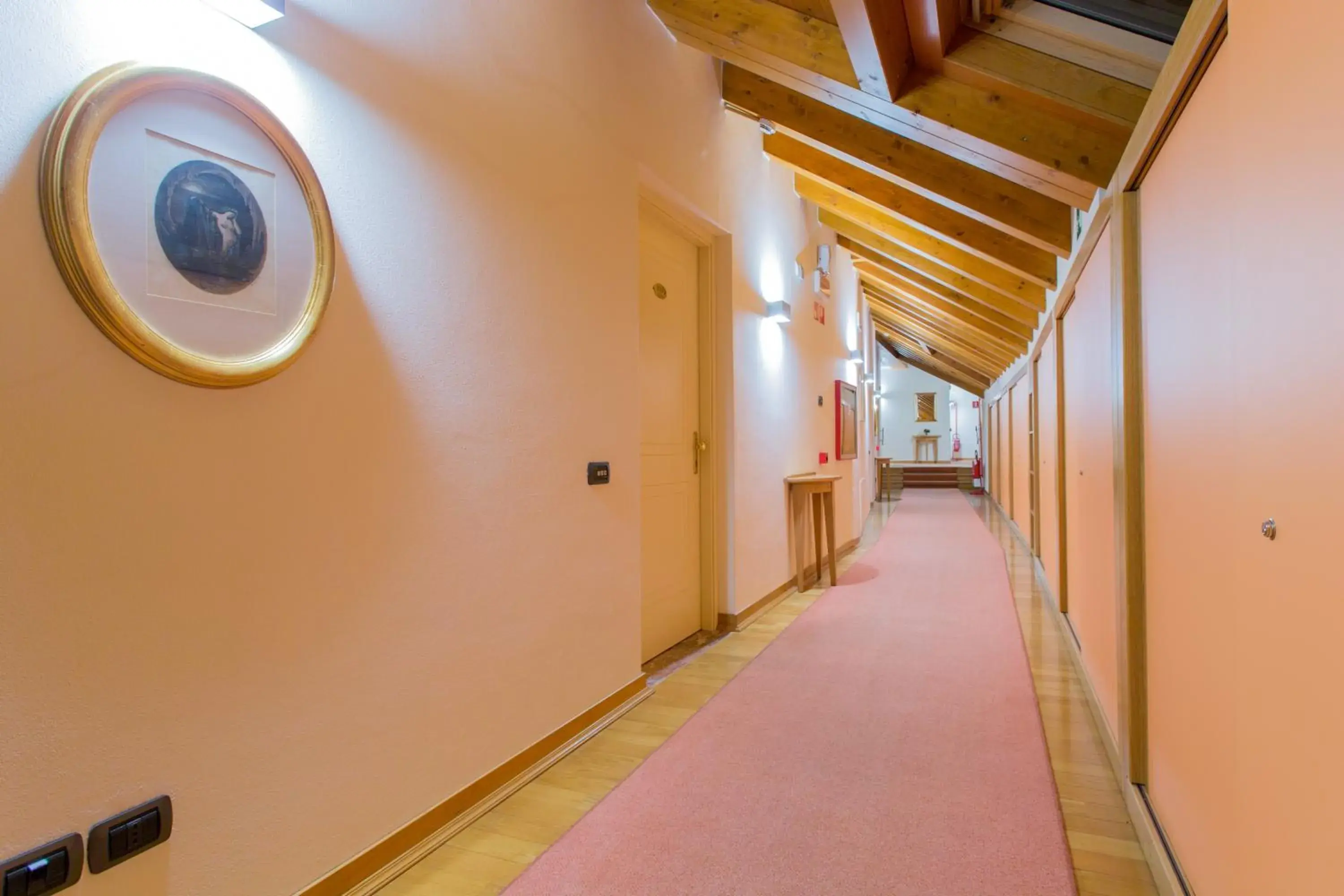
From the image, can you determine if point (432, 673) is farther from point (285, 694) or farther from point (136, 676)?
point (136, 676)

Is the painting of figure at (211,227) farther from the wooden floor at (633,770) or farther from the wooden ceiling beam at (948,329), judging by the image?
the wooden ceiling beam at (948,329)

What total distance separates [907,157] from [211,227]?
131 inches

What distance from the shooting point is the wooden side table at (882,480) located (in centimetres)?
1374

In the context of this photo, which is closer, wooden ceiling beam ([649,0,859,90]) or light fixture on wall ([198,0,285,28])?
light fixture on wall ([198,0,285,28])

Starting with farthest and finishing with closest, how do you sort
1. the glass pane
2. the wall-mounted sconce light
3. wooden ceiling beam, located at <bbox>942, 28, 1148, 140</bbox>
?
the wall-mounted sconce light → wooden ceiling beam, located at <bbox>942, 28, 1148, 140</bbox> → the glass pane

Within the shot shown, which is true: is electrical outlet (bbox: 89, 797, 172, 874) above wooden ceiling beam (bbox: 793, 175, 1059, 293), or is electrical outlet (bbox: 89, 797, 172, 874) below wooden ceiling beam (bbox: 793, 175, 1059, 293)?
below

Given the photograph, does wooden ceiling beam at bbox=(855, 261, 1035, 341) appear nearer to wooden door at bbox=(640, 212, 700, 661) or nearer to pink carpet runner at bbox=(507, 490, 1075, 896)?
wooden door at bbox=(640, 212, 700, 661)

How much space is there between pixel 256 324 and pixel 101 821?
96 centimetres

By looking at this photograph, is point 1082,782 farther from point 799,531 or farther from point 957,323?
point 957,323

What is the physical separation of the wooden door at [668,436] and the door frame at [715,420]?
4 cm

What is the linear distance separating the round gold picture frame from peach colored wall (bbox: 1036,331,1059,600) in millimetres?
4235

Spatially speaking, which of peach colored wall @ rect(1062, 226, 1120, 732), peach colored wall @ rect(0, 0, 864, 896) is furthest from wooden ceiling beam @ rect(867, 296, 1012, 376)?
peach colored wall @ rect(0, 0, 864, 896)

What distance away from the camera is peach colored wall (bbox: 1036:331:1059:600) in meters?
4.28

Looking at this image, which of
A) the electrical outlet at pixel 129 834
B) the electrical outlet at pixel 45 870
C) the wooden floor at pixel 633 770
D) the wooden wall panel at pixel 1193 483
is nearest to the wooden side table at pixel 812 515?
the wooden floor at pixel 633 770
